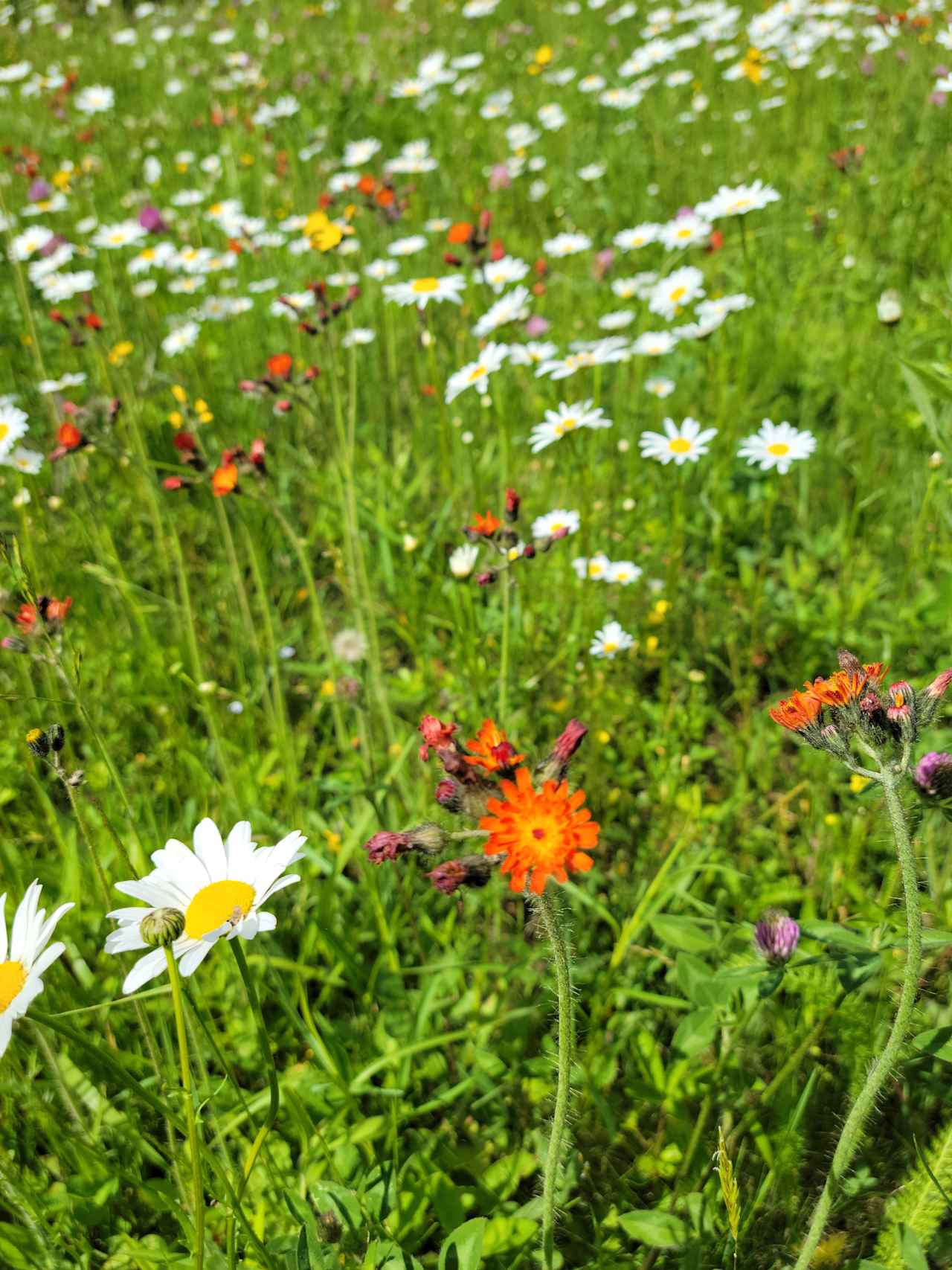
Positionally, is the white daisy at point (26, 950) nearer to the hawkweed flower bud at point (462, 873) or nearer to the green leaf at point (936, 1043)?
the hawkweed flower bud at point (462, 873)

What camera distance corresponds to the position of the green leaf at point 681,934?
1.36m

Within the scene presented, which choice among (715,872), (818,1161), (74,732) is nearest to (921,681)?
(715,872)

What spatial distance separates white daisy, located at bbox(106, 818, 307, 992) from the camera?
884mm

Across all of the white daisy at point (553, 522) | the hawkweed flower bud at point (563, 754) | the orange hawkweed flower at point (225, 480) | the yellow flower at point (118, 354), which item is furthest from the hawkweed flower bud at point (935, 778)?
the yellow flower at point (118, 354)

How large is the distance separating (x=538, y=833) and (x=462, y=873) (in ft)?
0.59

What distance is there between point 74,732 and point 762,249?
3.48 meters

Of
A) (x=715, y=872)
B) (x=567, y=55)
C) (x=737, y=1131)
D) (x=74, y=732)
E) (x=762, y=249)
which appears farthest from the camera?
(x=567, y=55)

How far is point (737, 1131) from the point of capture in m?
1.33

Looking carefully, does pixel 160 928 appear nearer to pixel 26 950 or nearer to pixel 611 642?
pixel 26 950

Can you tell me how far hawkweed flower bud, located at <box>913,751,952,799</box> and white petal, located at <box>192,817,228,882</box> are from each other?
2.70ft

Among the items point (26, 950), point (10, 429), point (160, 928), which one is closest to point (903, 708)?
point (160, 928)

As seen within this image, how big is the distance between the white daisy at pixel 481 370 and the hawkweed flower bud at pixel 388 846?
52.0 inches

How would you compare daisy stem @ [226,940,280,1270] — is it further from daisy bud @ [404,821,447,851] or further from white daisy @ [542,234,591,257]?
white daisy @ [542,234,591,257]

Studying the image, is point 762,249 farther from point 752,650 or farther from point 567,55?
point 567,55
